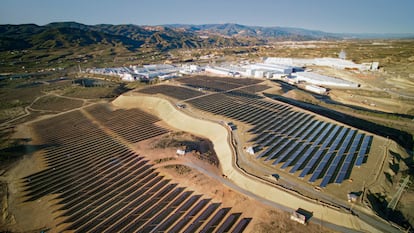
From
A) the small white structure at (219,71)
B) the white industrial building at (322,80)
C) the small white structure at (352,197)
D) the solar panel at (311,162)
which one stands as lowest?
the small white structure at (352,197)

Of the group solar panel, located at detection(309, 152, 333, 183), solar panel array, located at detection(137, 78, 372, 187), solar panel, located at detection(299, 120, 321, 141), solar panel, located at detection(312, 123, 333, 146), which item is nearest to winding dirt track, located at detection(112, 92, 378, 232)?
solar panel array, located at detection(137, 78, 372, 187)

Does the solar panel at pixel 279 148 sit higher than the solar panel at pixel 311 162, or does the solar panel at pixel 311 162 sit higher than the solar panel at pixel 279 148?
the solar panel at pixel 279 148

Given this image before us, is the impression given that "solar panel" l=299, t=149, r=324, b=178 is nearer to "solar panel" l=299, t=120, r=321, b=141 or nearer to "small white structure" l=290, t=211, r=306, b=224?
"solar panel" l=299, t=120, r=321, b=141

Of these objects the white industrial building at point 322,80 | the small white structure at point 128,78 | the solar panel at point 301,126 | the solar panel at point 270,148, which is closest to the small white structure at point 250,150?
the solar panel at point 270,148

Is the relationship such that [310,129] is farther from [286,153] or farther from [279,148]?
[286,153]

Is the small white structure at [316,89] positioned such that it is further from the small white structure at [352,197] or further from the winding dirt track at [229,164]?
the small white structure at [352,197]

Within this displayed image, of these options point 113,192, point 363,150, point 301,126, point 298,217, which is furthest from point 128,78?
point 298,217
